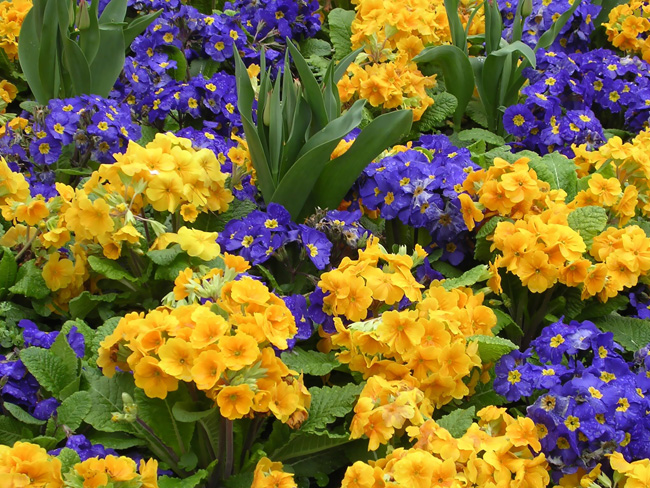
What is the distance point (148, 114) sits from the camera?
2973 mm

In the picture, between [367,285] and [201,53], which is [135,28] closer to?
[201,53]

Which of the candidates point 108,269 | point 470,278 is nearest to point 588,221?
point 470,278

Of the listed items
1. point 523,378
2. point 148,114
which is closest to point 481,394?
point 523,378

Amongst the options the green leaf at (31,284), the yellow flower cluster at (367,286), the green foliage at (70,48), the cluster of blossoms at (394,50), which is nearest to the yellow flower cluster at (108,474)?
the yellow flower cluster at (367,286)

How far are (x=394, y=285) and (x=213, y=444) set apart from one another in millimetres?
613

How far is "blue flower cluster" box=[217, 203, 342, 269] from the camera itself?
2201 millimetres

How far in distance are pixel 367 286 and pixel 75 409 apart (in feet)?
2.58

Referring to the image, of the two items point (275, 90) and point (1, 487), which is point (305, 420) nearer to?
point (1, 487)

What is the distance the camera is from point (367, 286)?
1.92m

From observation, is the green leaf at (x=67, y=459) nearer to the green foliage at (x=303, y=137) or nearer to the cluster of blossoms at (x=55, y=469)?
the cluster of blossoms at (x=55, y=469)

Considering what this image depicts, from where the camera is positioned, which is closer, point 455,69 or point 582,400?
point 582,400

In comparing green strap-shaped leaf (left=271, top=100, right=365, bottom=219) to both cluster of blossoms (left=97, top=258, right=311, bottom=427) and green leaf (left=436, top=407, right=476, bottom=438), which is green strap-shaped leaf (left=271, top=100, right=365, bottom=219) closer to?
cluster of blossoms (left=97, top=258, right=311, bottom=427)

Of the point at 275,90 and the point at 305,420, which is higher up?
the point at 275,90

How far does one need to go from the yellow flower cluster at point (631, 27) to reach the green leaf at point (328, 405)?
104 inches
